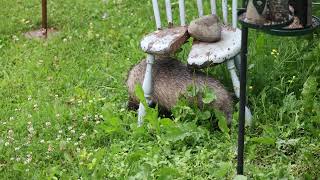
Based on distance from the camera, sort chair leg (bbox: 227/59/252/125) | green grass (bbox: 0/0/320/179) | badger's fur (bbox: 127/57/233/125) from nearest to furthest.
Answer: green grass (bbox: 0/0/320/179)
chair leg (bbox: 227/59/252/125)
badger's fur (bbox: 127/57/233/125)

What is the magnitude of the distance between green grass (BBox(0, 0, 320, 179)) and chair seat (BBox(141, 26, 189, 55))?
0.42 meters

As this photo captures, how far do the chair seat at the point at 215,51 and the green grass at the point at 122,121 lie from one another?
0.40m

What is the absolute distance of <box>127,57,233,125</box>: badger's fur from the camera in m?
4.20

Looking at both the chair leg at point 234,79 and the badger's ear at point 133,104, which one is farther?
the badger's ear at point 133,104

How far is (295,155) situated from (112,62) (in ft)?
7.50

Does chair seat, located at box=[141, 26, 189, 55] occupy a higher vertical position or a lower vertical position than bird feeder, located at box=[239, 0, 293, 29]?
lower

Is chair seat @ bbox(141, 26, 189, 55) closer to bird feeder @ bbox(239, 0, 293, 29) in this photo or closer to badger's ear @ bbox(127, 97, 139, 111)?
badger's ear @ bbox(127, 97, 139, 111)

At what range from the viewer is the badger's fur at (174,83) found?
420cm

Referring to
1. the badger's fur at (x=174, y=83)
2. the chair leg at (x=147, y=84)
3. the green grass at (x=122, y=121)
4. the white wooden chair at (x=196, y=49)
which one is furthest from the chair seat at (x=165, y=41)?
the green grass at (x=122, y=121)

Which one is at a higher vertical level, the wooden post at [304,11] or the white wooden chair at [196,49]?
the wooden post at [304,11]

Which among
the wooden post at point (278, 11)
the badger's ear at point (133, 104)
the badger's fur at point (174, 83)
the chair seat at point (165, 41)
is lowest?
the badger's ear at point (133, 104)

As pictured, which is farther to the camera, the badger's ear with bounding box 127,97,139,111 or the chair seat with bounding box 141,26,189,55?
the badger's ear with bounding box 127,97,139,111

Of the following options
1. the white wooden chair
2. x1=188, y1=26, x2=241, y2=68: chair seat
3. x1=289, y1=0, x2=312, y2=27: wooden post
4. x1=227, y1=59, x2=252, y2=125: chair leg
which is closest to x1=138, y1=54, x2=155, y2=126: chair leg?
the white wooden chair

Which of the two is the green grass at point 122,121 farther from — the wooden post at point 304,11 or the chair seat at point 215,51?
the wooden post at point 304,11
